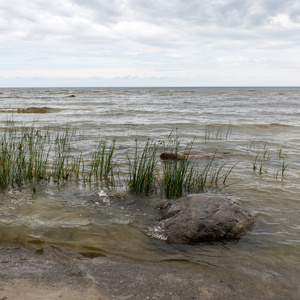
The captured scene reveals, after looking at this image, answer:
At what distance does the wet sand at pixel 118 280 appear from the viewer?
274cm

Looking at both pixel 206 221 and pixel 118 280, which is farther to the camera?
pixel 206 221

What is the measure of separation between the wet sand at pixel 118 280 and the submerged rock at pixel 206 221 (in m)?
0.54

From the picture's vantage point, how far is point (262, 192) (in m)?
5.58

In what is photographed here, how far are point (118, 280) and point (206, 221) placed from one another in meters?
1.38

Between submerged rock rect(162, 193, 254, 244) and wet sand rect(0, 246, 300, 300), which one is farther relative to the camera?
submerged rock rect(162, 193, 254, 244)

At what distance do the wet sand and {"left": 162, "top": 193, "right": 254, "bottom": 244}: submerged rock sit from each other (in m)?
0.54

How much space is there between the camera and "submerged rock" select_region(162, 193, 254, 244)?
3.82 meters

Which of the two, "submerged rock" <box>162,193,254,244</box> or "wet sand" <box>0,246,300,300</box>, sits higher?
"submerged rock" <box>162,193,254,244</box>

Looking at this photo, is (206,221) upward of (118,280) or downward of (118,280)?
upward

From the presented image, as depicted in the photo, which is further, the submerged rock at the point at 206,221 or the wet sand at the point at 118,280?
the submerged rock at the point at 206,221

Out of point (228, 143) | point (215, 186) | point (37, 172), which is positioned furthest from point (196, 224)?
point (228, 143)

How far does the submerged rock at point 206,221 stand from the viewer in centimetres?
382

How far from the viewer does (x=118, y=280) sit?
2955 millimetres

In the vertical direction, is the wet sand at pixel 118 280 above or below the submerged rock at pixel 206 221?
below
